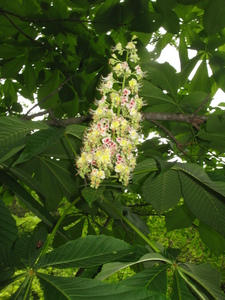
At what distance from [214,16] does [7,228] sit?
121 centimetres

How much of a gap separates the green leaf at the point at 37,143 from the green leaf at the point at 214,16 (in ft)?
3.17

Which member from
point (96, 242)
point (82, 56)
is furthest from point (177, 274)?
point (82, 56)

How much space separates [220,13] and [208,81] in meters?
0.53

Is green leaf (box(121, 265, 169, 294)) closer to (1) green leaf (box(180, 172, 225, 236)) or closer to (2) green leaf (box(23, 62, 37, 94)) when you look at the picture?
(1) green leaf (box(180, 172, 225, 236))

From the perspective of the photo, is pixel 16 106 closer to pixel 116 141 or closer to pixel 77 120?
pixel 77 120

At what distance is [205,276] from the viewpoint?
2.85 feet

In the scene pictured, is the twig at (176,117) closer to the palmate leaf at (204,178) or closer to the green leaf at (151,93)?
the green leaf at (151,93)

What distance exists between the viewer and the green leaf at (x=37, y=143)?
0.73 metres

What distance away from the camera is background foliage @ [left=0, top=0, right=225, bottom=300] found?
697mm

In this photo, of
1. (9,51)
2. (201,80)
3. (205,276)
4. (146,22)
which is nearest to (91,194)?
(205,276)

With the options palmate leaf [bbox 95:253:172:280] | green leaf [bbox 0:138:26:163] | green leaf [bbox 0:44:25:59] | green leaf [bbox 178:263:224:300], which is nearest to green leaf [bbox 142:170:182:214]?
green leaf [bbox 178:263:224:300]

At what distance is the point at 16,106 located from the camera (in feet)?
A: 8.32

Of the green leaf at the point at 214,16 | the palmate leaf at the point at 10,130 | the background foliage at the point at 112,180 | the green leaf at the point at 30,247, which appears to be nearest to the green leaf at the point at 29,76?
the background foliage at the point at 112,180

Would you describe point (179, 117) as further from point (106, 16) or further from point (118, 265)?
point (118, 265)
